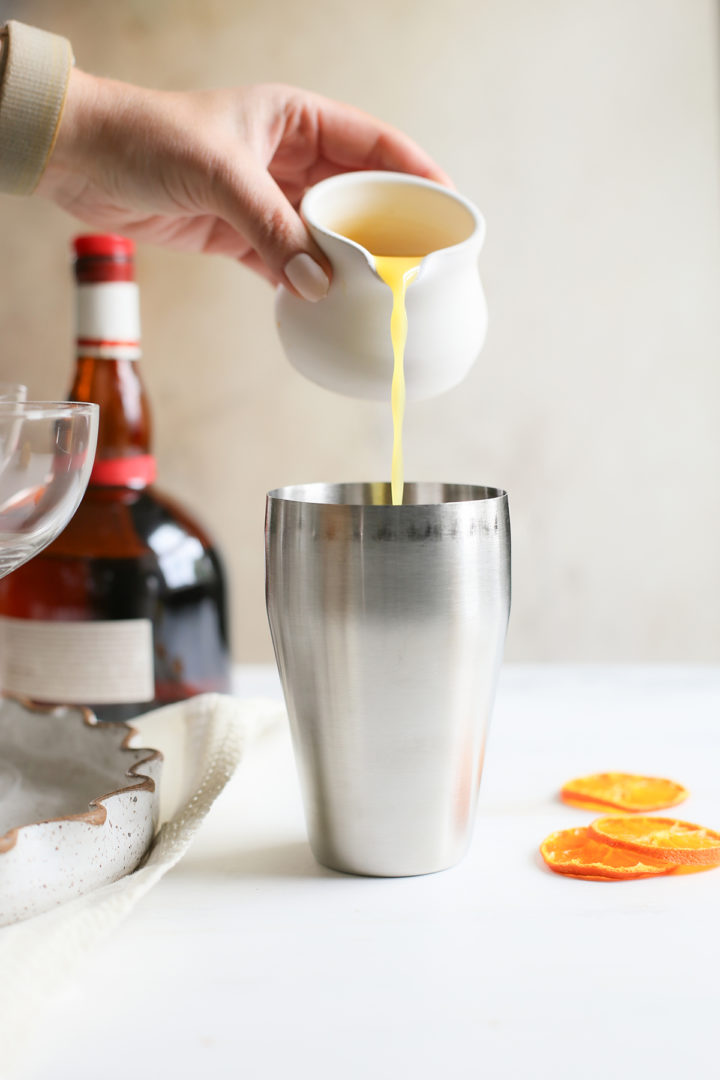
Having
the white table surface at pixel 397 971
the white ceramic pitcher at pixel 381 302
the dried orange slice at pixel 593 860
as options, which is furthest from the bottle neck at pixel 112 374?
the dried orange slice at pixel 593 860

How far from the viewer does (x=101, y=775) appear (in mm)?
575

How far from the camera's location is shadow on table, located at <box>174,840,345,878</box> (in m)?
0.54

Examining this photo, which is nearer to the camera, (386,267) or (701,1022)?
(701,1022)

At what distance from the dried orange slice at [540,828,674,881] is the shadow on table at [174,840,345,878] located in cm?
12

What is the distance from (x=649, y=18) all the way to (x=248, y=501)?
0.88 meters

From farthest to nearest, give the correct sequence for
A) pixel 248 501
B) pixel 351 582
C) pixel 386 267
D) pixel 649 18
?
pixel 248 501 → pixel 649 18 → pixel 386 267 → pixel 351 582

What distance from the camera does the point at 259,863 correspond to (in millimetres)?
553

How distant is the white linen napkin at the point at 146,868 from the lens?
0.38m

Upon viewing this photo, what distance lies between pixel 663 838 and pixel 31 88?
2.15 ft

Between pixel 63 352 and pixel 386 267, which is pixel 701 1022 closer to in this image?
pixel 386 267

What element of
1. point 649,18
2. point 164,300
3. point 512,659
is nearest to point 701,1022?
point 512,659

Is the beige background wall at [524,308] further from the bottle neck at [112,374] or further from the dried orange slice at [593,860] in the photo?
the dried orange slice at [593,860]

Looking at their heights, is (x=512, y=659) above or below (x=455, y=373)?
below

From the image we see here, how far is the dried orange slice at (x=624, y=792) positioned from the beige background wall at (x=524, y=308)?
855 mm
